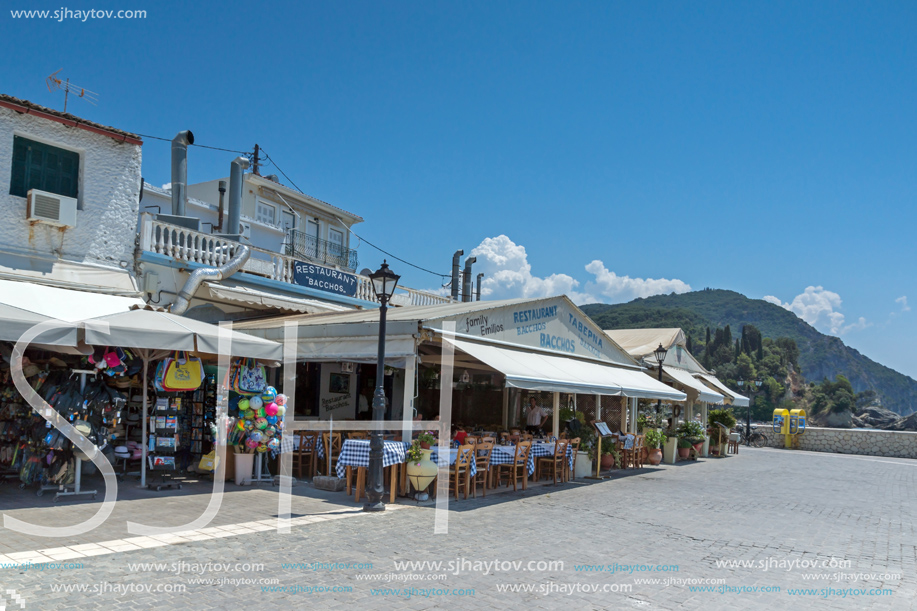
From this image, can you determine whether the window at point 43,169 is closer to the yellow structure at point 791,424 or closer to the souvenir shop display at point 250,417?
the souvenir shop display at point 250,417

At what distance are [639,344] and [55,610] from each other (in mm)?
20924

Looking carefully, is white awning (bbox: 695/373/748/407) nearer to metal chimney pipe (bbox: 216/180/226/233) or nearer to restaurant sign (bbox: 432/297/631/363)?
restaurant sign (bbox: 432/297/631/363)

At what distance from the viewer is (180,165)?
1758 cm

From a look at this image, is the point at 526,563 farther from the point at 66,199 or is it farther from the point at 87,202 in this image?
the point at 87,202

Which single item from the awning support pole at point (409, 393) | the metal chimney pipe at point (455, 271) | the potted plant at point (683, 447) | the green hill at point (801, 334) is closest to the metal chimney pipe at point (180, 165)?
the awning support pole at point (409, 393)

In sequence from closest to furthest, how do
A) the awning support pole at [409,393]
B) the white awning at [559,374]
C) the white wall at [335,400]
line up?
the awning support pole at [409,393] → the white awning at [559,374] → the white wall at [335,400]

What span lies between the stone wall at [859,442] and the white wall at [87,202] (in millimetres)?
28421

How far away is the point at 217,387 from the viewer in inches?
393

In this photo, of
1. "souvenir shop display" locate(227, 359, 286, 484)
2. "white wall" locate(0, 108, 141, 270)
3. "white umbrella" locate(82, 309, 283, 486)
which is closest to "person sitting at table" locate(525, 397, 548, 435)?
"souvenir shop display" locate(227, 359, 286, 484)

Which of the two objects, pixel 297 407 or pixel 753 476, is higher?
pixel 297 407

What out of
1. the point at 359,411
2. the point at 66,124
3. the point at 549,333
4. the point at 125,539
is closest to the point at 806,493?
the point at 549,333

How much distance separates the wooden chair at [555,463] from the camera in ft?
40.0

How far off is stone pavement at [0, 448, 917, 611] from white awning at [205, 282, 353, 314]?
21.5 feet

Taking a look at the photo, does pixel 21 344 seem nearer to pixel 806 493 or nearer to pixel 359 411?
pixel 359 411
